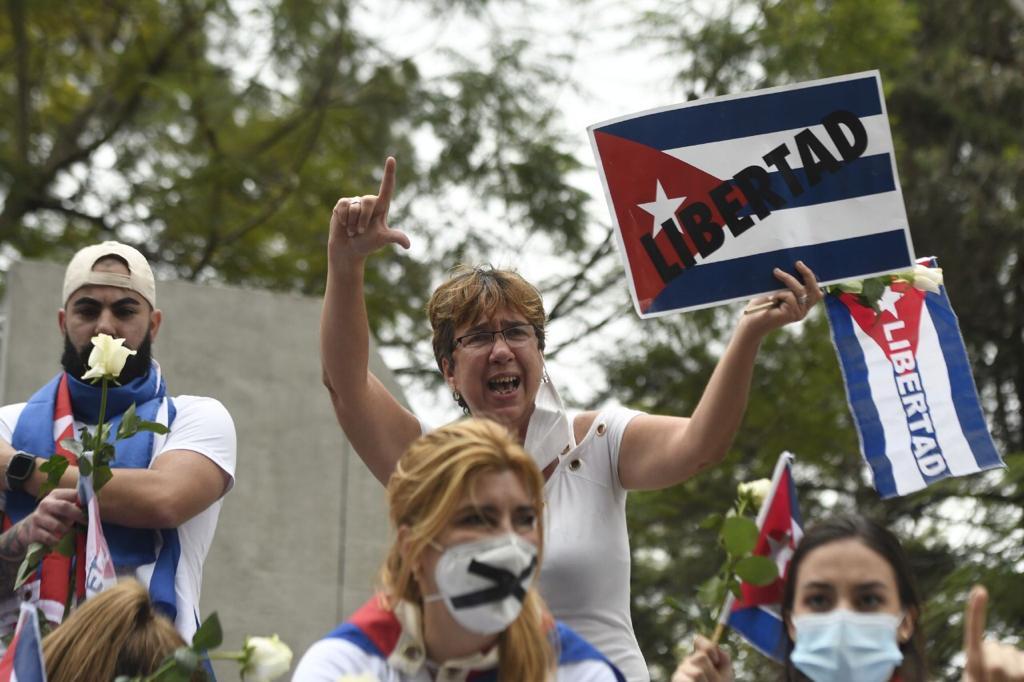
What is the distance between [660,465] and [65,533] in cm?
168

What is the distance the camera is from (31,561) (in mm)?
4547

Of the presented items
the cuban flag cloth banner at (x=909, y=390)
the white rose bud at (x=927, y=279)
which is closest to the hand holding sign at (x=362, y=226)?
the cuban flag cloth banner at (x=909, y=390)

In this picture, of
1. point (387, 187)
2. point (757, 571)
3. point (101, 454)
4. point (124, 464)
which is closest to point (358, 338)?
point (387, 187)

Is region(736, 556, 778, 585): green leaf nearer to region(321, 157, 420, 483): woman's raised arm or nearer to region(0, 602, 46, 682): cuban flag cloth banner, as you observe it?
region(321, 157, 420, 483): woman's raised arm

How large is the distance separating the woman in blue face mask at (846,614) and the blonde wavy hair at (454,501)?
346 mm

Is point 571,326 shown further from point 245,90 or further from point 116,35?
point 116,35

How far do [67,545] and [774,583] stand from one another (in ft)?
6.60

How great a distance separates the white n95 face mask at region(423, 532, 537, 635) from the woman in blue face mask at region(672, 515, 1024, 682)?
437 millimetres

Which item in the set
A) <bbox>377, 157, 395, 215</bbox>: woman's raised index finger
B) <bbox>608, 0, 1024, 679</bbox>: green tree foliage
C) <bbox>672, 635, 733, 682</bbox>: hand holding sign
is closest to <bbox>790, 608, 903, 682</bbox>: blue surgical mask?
<bbox>672, 635, 733, 682</bbox>: hand holding sign

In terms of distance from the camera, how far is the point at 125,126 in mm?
13836

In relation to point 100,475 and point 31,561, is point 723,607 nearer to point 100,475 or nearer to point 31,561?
point 100,475

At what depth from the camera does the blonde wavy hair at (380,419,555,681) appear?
140 inches

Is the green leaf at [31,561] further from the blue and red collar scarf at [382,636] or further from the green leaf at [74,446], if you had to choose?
the blue and red collar scarf at [382,636]

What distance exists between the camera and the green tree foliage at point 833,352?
11.0 m
